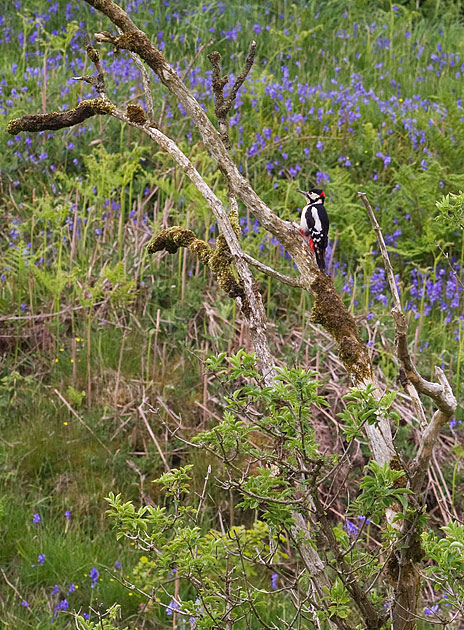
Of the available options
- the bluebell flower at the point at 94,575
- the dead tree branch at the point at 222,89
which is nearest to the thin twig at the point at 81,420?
the bluebell flower at the point at 94,575

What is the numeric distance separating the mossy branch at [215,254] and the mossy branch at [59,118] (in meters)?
0.44

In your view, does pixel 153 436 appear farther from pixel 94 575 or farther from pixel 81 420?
pixel 94 575

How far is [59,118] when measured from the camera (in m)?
2.73

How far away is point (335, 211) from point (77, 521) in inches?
109

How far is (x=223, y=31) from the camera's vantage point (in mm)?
8734

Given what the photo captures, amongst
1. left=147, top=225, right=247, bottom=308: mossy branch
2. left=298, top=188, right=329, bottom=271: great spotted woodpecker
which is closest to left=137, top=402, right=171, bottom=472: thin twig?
left=298, top=188, right=329, bottom=271: great spotted woodpecker

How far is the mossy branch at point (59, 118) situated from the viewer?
8.95 ft

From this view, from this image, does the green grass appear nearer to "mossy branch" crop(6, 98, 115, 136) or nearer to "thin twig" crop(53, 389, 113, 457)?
"thin twig" crop(53, 389, 113, 457)

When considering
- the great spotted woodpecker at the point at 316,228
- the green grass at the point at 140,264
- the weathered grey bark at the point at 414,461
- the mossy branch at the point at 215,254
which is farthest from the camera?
the green grass at the point at 140,264

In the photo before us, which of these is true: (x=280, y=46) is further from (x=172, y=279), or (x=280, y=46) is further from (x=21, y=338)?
(x=21, y=338)

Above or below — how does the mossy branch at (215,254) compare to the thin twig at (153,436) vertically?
above

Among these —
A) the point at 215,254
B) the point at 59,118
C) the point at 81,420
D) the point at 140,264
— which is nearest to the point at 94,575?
the point at 81,420

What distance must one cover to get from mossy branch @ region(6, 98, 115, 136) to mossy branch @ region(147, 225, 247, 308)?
443 mm

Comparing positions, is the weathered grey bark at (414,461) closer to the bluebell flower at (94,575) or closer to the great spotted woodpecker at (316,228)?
the great spotted woodpecker at (316,228)
